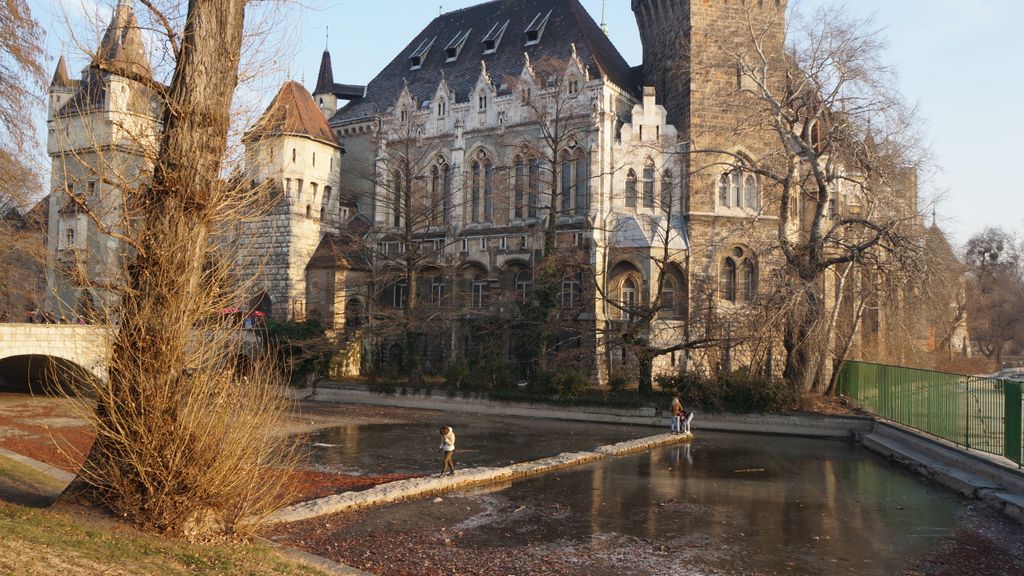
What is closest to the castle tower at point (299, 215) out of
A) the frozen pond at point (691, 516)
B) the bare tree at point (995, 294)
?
the frozen pond at point (691, 516)

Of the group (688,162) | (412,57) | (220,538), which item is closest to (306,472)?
(220,538)

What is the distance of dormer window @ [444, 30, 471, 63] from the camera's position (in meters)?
39.7

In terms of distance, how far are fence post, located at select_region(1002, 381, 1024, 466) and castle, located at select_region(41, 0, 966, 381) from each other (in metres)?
10.8

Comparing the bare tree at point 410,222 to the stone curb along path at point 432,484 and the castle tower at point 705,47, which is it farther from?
the stone curb along path at point 432,484

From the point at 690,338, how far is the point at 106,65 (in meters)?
21.1

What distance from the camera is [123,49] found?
742 cm

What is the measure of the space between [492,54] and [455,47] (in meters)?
3.00

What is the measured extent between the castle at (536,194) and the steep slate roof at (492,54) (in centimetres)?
13

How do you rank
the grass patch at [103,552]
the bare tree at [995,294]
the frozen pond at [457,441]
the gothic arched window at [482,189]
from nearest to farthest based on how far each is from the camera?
the grass patch at [103,552]
the frozen pond at [457,441]
the gothic arched window at [482,189]
the bare tree at [995,294]

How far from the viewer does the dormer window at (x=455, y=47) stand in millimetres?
39703

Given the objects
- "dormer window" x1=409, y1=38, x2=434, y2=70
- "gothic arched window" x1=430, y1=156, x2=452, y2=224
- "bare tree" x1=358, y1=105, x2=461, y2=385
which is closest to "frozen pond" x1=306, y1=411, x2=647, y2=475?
"bare tree" x1=358, y1=105, x2=461, y2=385

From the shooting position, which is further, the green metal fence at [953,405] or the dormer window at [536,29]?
the dormer window at [536,29]

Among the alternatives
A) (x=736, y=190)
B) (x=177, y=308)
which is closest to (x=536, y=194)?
(x=736, y=190)

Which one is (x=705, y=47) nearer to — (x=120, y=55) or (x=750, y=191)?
(x=750, y=191)
